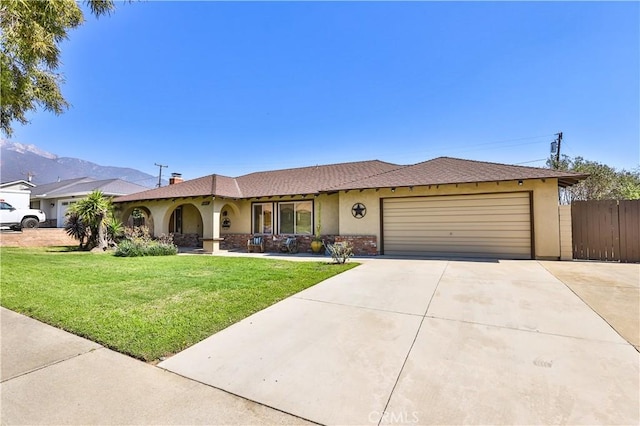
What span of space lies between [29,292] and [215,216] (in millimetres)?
8904

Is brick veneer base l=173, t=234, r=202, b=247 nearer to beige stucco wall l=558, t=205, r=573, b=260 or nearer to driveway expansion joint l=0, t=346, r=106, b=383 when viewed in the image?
driveway expansion joint l=0, t=346, r=106, b=383

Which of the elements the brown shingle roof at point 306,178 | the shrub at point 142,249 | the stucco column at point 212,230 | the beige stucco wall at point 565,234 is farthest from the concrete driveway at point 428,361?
the stucco column at point 212,230

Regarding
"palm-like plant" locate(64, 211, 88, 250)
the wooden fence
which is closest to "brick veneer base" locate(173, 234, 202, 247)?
"palm-like plant" locate(64, 211, 88, 250)

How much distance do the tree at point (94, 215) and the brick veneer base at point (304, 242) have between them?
587 centimetres

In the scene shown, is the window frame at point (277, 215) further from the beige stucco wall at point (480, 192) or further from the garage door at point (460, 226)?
the garage door at point (460, 226)

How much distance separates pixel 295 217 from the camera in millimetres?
15477

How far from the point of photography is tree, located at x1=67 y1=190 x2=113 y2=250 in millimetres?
14148

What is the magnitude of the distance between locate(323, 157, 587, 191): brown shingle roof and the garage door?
898 mm

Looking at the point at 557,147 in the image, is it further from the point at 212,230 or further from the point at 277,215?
the point at 212,230

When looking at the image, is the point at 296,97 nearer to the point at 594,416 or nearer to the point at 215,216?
the point at 215,216

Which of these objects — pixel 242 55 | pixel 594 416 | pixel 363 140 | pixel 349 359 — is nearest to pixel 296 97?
pixel 242 55

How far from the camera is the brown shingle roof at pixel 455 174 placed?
1028 cm

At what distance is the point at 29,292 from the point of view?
19.3ft

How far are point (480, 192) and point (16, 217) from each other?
27.2 metres
